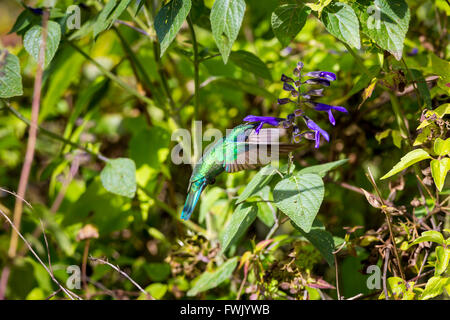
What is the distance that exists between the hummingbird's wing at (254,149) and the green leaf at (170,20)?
197 mm

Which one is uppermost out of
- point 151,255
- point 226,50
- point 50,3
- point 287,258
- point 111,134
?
point 50,3

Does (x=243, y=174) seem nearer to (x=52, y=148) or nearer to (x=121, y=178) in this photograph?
(x=121, y=178)

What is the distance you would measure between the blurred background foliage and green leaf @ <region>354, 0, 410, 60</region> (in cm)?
9

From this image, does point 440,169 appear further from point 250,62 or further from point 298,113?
point 250,62

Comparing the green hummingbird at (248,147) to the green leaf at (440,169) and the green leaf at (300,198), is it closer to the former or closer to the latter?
the green leaf at (300,198)

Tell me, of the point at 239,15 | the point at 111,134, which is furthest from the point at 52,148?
the point at 239,15

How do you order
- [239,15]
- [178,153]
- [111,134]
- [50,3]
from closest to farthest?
[239,15] → [50,3] → [178,153] → [111,134]

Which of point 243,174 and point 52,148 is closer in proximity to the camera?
point 243,174

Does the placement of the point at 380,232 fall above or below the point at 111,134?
below

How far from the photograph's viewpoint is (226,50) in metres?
0.78

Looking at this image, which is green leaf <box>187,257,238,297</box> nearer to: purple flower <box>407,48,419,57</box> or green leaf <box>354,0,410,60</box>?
green leaf <box>354,0,410,60</box>

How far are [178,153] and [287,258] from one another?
17.5 inches

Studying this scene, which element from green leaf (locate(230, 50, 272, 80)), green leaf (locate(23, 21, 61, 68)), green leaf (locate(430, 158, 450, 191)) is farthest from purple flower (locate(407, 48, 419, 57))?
green leaf (locate(23, 21, 61, 68))

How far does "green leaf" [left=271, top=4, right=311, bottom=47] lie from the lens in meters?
0.81
